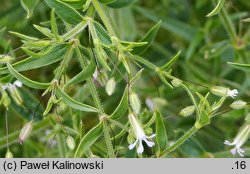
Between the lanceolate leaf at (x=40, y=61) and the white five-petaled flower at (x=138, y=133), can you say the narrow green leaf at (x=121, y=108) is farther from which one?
the lanceolate leaf at (x=40, y=61)

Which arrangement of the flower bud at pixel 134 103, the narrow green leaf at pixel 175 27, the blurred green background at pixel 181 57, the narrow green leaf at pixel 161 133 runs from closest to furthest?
the flower bud at pixel 134 103 < the narrow green leaf at pixel 161 133 < the blurred green background at pixel 181 57 < the narrow green leaf at pixel 175 27

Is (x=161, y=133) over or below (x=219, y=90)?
below

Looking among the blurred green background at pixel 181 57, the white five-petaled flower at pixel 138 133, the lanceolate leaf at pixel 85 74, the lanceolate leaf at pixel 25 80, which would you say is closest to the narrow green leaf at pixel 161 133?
the white five-petaled flower at pixel 138 133

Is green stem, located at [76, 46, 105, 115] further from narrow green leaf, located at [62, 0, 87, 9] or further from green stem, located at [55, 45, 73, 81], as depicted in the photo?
narrow green leaf, located at [62, 0, 87, 9]

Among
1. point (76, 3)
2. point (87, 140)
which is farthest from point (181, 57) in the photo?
point (87, 140)

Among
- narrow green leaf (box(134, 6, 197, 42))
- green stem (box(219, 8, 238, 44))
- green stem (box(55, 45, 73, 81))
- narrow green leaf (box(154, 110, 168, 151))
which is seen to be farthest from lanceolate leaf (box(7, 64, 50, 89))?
narrow green leaf (box(134, 6, 197, 42))
